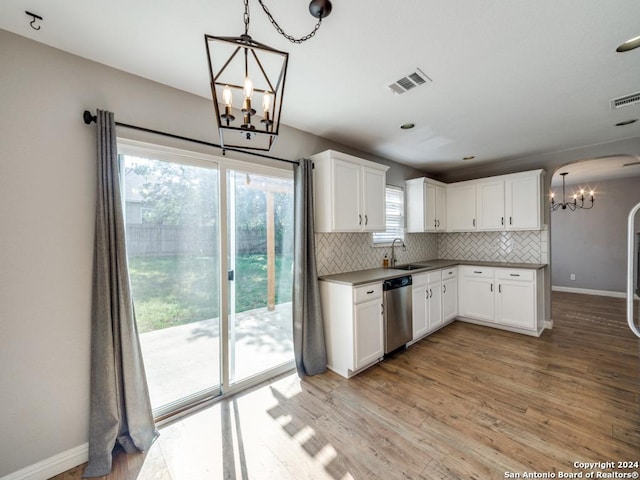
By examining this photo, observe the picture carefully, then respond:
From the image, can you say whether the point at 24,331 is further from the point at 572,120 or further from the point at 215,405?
the point at 572,120

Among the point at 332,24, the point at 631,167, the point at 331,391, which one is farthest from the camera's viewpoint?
the point at 631,167

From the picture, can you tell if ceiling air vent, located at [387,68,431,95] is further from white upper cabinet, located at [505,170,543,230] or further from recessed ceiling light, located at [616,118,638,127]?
white upper cabinet, located at [505,170,543,230]

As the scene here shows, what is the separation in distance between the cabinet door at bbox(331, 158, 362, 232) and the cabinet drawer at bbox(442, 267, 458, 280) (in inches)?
69.5

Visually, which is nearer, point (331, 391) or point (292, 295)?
point (331, 391)

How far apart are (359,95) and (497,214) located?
330cm

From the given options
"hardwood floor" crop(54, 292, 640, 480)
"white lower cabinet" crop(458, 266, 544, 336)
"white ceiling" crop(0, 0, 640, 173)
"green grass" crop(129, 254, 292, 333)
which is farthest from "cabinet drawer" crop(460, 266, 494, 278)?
"green grass" crop(129, 254, 292, 333)

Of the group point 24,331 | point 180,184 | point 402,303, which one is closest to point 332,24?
point 180,184

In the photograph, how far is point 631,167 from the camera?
5148 millimetres

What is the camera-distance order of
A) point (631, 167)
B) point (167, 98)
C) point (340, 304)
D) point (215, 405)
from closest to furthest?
point (167, 98) → point (215, 405) → point (340, 304) → point (631, 167)

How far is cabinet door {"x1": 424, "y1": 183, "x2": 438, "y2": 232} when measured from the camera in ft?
14.7

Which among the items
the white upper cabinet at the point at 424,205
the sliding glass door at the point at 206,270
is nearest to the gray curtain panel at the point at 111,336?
the sliding glass door at the point at 206,270

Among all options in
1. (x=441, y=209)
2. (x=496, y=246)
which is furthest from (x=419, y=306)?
(x=496, y=246)

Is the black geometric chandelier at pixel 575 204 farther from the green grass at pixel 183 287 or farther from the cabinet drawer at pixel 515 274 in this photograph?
the green grass at pixel 183 287

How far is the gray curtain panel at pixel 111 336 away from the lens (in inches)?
70.9
